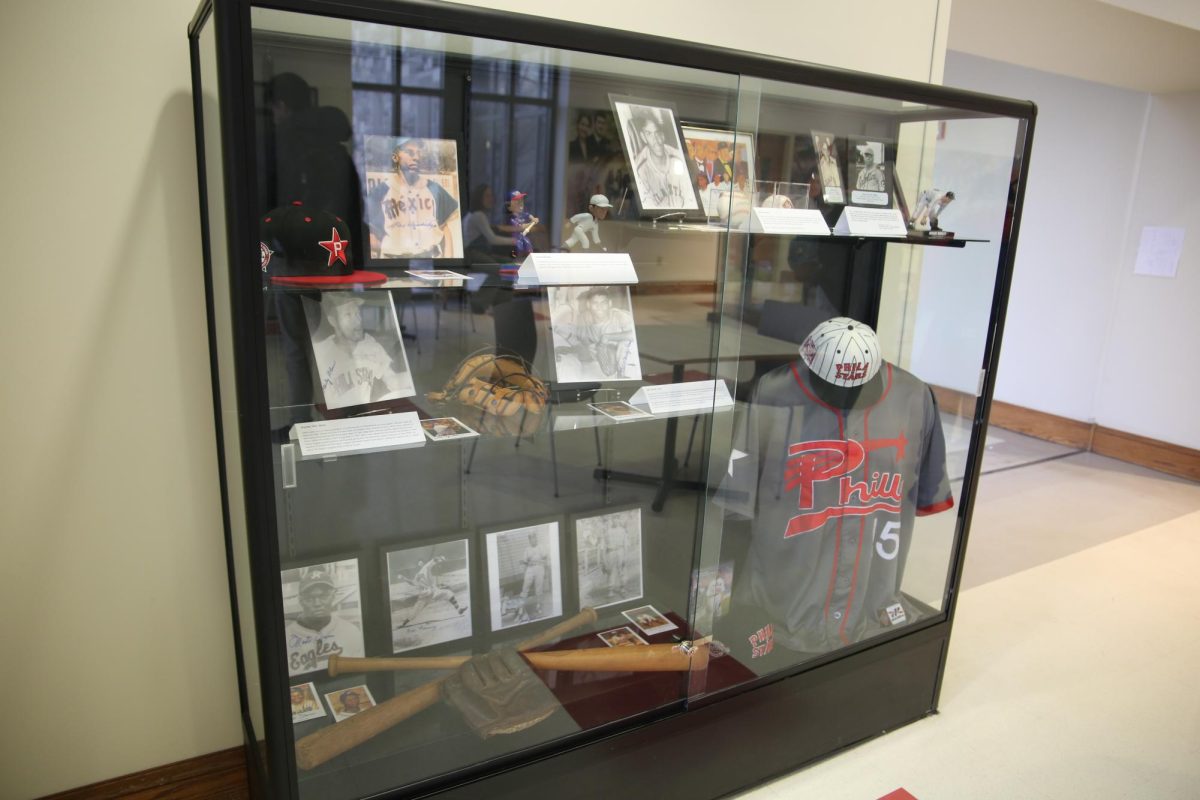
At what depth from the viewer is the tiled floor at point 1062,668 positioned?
6.97 feet

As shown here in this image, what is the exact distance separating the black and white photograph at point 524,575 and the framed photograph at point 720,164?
2.95 ft

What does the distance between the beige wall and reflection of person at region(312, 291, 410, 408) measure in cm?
35

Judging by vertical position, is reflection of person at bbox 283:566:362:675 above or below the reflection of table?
below

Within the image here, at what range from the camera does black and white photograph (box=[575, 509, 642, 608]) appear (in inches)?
81.7

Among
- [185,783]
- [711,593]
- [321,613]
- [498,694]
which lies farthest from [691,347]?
[185,783]

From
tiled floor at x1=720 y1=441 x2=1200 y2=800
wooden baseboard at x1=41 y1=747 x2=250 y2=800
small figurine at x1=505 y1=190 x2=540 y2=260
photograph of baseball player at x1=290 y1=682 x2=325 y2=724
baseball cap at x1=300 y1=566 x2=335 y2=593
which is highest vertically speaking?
small figurine at x1=505 y1=190 x2=540 y2=260

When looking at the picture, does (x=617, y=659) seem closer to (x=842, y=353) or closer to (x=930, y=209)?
(x=842, y=353)

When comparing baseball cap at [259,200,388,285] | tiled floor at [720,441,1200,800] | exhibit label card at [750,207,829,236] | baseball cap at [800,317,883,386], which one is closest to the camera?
baseball cap at [259,200,388,285]

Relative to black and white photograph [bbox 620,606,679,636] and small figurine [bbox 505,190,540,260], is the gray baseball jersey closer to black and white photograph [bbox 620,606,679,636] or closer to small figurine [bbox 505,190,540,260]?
black and white photograph [bbox 620,606,679,636]

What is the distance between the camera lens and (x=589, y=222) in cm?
181

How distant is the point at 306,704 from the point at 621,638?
76 cm

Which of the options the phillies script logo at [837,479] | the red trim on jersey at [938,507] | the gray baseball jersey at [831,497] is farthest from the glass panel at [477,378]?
the red trim on jersey at [938,507]

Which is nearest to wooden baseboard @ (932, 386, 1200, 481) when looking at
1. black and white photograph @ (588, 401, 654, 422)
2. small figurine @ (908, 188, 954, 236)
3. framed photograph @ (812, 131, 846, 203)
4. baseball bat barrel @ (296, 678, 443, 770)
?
small figurine @ (908, 188, 954, 236)

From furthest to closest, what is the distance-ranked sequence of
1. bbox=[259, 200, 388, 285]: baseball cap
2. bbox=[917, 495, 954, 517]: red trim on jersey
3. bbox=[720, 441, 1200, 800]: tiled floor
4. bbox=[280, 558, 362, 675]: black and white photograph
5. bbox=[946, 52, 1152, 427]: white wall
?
bbox=[946, 52, 1152, 427]: white wall < bbox=[917, 495, 954, 517]: red trim on jersey < bbox=[720, 441, 1200, 800]: tiled floor < bbox=[280, 558, 362, 675]: black and white photograph < bbox=[259, 200, 388, 285]: baseball cap
